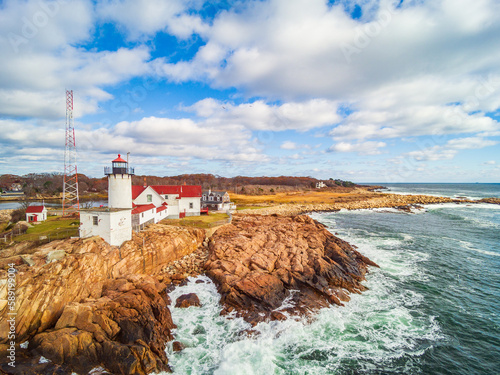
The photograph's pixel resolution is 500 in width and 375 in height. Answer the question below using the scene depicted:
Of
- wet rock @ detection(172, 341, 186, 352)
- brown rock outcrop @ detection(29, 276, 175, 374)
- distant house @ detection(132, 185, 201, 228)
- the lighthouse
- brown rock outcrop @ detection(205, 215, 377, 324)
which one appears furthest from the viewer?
distant house @ detection(132, 185, 201, 228)

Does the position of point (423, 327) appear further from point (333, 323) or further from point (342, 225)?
point (342, 225)

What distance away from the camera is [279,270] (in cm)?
1902

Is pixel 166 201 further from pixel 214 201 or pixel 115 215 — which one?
pixel 115 215

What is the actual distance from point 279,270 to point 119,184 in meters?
15.3

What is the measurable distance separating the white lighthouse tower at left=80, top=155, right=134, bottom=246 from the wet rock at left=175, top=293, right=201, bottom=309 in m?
6.78

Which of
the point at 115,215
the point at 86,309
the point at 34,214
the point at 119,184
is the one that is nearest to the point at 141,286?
the point at 86,309

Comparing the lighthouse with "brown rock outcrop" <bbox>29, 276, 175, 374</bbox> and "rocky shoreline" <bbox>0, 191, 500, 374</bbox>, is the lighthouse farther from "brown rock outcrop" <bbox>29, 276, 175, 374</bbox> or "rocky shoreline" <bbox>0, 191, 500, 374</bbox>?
"brown rock outcrop" <bbox>29, 276, 175, 374</bbox>

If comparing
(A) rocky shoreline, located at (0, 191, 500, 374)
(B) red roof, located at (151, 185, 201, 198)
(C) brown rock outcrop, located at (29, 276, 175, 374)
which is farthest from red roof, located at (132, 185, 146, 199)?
(C) brown rock outcrop, located at (29, 276, 175, 374)

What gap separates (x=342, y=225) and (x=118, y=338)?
3680 cm

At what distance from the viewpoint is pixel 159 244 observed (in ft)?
66.9

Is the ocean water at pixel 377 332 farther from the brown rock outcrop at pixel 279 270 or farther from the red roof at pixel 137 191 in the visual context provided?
the red roof at pixel 137 191

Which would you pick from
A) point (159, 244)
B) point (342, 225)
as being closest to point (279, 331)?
point (159, 244)

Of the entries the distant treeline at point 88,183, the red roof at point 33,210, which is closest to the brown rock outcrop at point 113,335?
the red roof at point 33,210

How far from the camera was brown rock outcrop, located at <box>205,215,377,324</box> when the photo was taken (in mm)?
15883
